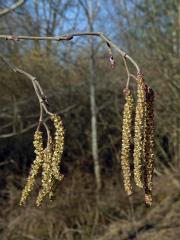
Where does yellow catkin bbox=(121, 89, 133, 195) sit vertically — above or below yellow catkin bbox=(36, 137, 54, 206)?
above

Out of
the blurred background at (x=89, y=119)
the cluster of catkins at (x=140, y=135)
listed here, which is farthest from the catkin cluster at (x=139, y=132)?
the blurred background at (x=89, y=119)

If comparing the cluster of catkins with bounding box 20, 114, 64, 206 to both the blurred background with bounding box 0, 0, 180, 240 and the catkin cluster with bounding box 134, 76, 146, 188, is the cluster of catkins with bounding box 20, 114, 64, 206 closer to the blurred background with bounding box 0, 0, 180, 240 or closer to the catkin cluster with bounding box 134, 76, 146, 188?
the catkin cluster with bounding box 134, 76, 146, 188

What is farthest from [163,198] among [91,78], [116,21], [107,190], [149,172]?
[149,172]

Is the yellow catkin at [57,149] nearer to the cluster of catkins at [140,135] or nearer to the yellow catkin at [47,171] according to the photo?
the yellow catkin at [47,171]

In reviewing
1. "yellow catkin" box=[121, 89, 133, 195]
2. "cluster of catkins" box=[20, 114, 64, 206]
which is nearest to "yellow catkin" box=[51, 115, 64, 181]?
"cluster of catkins" box=[20, 114, 64, 206]

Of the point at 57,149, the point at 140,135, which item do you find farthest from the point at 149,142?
the point at 57,149

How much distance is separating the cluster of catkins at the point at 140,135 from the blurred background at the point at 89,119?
5.59 meters

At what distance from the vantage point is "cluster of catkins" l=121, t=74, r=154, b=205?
4.61ft

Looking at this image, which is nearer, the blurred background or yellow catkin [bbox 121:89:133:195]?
yellow catkin [bbox 121:89:133:195]

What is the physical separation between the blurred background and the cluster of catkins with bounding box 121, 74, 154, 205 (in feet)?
18.4

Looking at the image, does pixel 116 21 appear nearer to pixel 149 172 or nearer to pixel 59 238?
pixel 59 238

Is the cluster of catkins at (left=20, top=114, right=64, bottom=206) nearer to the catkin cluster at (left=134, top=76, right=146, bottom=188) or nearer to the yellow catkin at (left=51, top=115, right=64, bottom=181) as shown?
the yellow catkin at (left=51, top=115, right=64, bottom=181)

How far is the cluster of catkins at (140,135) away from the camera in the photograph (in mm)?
1405

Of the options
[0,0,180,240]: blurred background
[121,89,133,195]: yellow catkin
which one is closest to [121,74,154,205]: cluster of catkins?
[121,89,133,195]: yellow catkin
